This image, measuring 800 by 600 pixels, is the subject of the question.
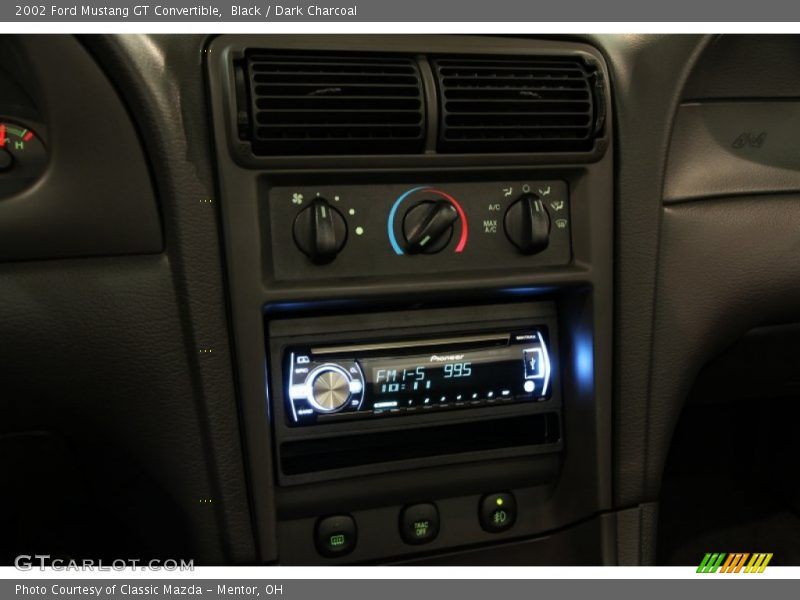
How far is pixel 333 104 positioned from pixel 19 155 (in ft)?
1.07

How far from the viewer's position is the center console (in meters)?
0.78

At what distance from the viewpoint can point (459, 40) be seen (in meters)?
0.83

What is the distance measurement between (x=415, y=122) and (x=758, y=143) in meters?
0.51

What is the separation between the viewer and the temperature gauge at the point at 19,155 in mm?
762

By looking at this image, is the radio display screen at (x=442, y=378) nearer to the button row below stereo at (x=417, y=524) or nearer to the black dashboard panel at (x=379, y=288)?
the black dashboard panel at (x=379, y=288)

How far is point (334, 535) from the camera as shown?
0.89m

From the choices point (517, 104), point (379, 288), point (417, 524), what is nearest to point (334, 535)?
point (417, 524)

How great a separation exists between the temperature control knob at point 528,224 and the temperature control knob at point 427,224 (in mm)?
72

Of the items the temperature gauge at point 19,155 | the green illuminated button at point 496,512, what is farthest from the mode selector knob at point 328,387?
the temperature gauge at point 19,155

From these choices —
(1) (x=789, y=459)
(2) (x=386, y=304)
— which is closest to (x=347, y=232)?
(2) (x=386, y=304)

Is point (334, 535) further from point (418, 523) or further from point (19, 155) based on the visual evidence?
point (19, 155)

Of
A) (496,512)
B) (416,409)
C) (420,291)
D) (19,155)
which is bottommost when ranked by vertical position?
(496,512)

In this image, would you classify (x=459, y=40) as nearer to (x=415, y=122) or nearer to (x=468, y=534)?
(x=415, y=122)

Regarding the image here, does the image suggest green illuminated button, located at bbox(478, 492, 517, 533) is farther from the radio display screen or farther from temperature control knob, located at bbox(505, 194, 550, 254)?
temperature control knob, located at bbox(505, 194, 550, 254)
